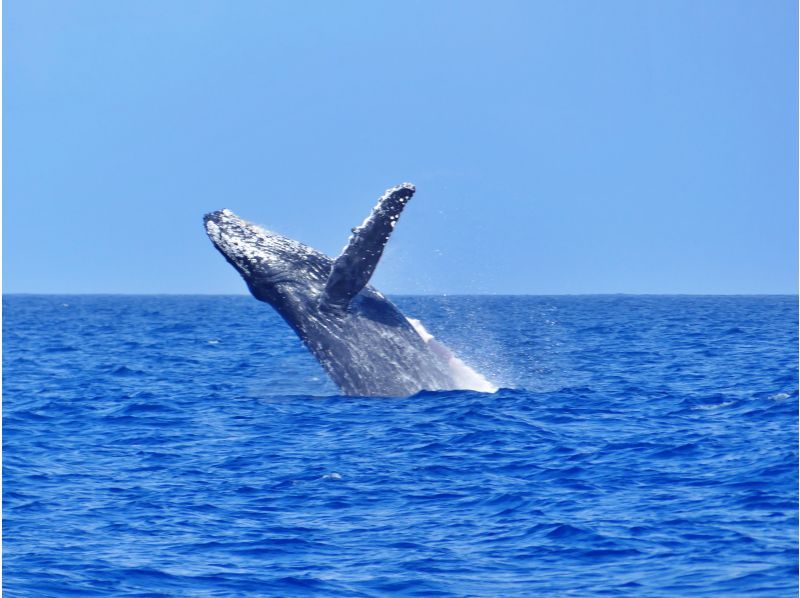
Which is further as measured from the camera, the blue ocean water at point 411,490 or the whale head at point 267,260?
the whale head at point 267,260

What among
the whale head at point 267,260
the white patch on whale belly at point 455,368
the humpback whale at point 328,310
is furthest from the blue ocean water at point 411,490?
the whale head at point 267,260

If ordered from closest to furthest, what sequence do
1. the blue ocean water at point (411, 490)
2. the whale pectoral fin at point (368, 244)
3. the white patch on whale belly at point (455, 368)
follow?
the blue ocean water at point (411, 490) < the whale pectoral fin at point (368, 244) < the white patch on whale belly at point (455, 368)

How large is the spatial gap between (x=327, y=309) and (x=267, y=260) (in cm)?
101

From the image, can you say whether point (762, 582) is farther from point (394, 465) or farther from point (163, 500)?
point (163, 500)

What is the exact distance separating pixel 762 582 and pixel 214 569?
429cm

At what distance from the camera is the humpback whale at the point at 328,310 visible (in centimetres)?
1627

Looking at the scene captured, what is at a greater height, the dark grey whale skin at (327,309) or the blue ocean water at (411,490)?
the dark grey whale skin at (327,309)

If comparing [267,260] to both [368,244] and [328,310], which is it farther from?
[368,244]

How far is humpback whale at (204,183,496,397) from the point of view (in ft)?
53.4

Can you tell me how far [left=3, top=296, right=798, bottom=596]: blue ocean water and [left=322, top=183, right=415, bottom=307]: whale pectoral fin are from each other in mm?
1808

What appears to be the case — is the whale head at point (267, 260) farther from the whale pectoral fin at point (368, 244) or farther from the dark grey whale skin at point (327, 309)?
the whale pectoral fin at point (368, 244)

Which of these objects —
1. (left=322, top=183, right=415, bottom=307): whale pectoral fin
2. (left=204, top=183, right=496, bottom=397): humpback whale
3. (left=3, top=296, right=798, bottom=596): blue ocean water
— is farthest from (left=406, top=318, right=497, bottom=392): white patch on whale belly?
(left=322, top=183, right=415, bottom=307): whale pectoral fin

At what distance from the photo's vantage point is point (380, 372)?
16688 millimetres

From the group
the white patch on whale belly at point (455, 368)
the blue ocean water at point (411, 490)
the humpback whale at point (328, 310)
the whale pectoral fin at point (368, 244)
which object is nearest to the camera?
the blue ocean water at point (411, 490)
